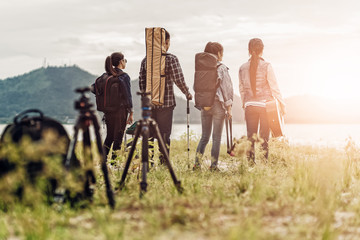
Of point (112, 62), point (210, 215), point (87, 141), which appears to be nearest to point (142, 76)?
point (112, 62)

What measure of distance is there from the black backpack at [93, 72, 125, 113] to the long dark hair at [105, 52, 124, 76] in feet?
0.32

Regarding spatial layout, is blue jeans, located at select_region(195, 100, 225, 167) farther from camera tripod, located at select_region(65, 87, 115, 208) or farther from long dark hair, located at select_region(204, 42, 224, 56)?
camera tripod, located at select_region(65, 87, 115, 208)

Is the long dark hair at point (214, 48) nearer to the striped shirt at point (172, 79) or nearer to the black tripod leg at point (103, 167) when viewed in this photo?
the striped shirt at point (172, 79)

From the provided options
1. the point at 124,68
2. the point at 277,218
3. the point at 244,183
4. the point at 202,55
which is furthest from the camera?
the point at 124,68

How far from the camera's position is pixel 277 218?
12.2 feet

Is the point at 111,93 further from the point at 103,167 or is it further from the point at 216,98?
the point at 103,167

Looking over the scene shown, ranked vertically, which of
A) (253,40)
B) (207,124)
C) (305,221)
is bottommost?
(305,221)

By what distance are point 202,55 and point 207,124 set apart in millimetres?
1284

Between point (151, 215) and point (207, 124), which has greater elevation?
point (207, 124)

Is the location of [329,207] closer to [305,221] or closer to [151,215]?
[305,221]

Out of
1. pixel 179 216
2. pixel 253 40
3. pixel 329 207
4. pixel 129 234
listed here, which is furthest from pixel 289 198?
pixel 253 40

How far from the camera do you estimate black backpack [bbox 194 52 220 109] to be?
22.7 ft

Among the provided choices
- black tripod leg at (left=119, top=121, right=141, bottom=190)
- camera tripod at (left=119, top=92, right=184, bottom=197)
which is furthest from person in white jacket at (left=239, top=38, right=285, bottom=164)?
black tripod leg at (left=119, top=121, right=141, bottom=190)

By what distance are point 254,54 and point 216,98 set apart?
3.99ft
